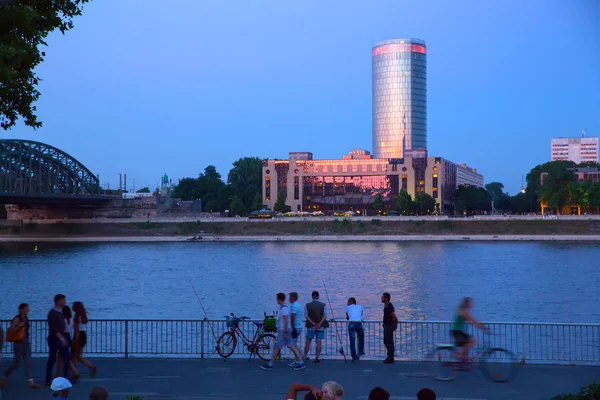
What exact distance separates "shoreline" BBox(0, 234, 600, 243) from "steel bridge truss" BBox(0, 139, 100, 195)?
804 cm

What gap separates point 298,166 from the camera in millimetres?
163875

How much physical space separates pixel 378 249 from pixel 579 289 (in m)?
44.1

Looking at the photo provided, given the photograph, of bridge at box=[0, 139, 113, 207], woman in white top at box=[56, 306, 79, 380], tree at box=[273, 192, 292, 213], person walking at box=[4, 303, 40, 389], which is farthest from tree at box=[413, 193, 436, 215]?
person walking at box=[4, 303, 40, 389]

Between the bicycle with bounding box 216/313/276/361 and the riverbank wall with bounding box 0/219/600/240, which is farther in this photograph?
the riverbank wall with bounding box 0/219/600/240

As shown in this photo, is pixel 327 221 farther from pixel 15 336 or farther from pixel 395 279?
pixel 15 336

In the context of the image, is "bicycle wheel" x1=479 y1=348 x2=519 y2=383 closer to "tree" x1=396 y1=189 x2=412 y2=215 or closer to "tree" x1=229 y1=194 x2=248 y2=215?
"tree" x1=229 y1=194 x2=248 y2=215

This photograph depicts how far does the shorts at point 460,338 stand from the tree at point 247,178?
145342 millimetres

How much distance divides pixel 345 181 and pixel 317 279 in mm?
111260

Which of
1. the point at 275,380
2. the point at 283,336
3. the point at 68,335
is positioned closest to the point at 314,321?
the point at 283,336

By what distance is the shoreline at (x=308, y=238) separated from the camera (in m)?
103

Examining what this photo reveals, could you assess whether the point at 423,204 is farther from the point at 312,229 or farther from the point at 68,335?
the point at 68,335

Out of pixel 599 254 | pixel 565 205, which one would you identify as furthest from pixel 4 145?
pixel 565 205

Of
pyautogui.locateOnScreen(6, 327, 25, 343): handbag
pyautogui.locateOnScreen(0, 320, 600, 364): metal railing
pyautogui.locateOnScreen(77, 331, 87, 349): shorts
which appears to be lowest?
pyautogui.locateOnScreen(0, 320, 600, 364): metal railing

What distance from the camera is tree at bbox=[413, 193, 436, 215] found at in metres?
144
